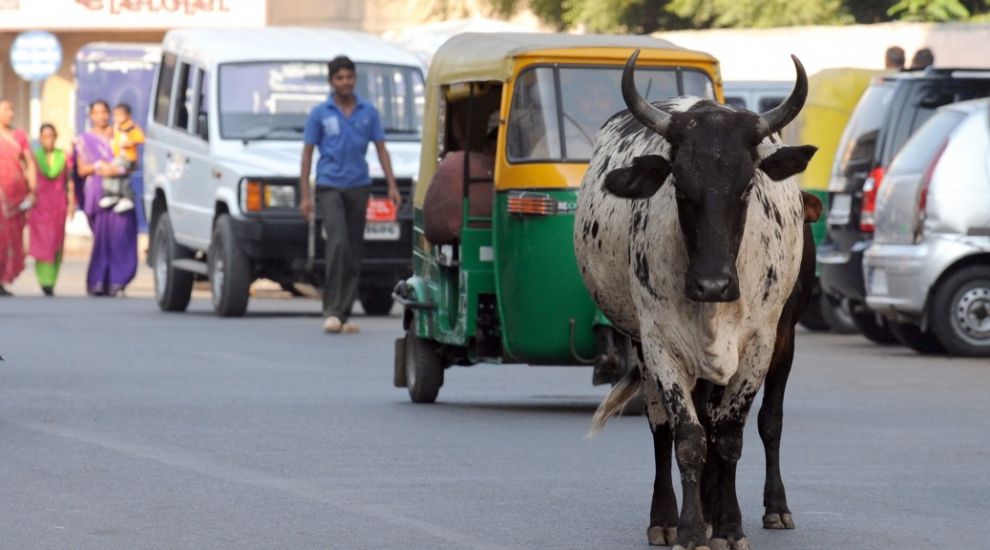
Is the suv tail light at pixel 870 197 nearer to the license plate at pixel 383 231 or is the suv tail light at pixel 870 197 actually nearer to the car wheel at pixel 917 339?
the car wheel at pixel 917 339

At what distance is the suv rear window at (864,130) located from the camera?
770 inches

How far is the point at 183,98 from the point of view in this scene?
23969 mm

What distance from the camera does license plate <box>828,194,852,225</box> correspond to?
1977 cm

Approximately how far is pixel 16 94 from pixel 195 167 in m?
24.9

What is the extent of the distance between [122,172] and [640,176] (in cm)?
1958

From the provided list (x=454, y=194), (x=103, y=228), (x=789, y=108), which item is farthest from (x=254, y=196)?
(x=789, y=108)

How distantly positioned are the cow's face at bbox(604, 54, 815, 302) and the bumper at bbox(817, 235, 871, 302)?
10805mm

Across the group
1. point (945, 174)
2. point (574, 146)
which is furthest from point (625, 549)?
point (945, 174)

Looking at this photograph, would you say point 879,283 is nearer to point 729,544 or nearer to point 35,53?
point 729,544

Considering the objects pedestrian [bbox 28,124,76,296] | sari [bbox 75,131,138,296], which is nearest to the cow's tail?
sari [bbox 75,131,138,296]

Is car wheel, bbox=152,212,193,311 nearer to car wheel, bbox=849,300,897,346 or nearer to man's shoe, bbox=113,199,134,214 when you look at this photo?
man's shoe, bbox=113,199,134,214

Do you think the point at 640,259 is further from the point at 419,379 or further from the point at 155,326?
the point at 155,326

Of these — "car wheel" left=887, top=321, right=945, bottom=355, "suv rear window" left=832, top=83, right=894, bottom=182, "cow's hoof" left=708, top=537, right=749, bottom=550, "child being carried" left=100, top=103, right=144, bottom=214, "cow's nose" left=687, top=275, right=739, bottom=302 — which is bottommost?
"car wheel" left=887, top=321, right=945, bottom=355

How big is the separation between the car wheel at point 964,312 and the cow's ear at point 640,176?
9974 mm
